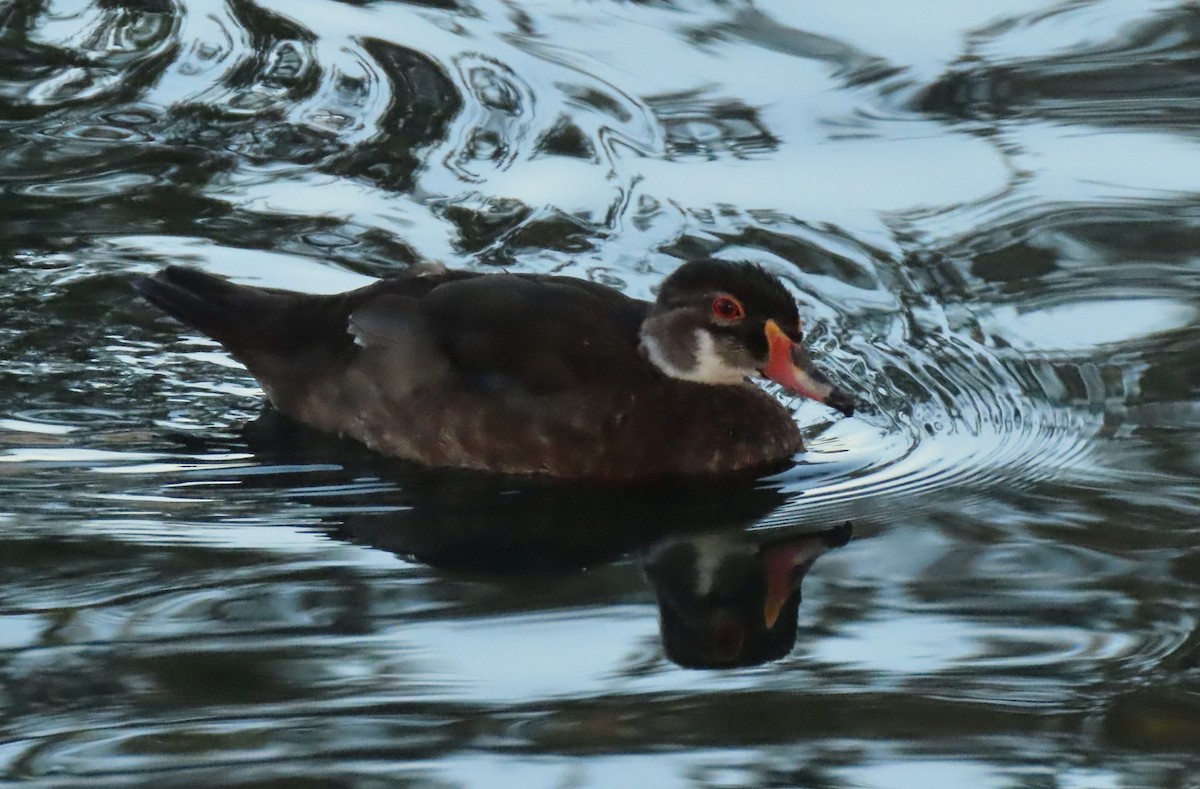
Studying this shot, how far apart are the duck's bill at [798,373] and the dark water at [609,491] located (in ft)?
0.76

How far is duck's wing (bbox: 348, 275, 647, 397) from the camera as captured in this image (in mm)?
6703

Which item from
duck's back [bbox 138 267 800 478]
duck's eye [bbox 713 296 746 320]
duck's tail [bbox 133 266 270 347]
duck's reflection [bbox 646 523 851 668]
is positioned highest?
duck's tail [bbox 133 266 270 347]

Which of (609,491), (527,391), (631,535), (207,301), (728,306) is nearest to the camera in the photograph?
(631,535)

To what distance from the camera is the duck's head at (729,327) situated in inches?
267

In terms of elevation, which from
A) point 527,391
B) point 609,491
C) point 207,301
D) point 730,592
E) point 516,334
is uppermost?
point 207,301

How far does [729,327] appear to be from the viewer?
683 cm

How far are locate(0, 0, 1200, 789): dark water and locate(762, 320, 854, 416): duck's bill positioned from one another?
0.23m

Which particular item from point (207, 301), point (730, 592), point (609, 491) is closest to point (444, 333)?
point (609, 491)

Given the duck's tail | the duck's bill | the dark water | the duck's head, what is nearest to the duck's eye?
the duck's head

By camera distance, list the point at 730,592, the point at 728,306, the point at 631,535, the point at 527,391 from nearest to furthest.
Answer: the point at 730,592
the point at 631,535
the point at 527,391
the point at 728,306

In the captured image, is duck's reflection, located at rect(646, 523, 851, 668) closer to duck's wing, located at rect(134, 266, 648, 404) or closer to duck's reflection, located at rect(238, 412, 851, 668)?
duck's reflection, located at rect(238, 412, 851, 668)

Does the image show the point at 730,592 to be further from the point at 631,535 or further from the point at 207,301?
the point at 207,301

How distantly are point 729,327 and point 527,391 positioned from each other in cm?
73

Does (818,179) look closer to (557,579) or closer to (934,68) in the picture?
(934,68)
